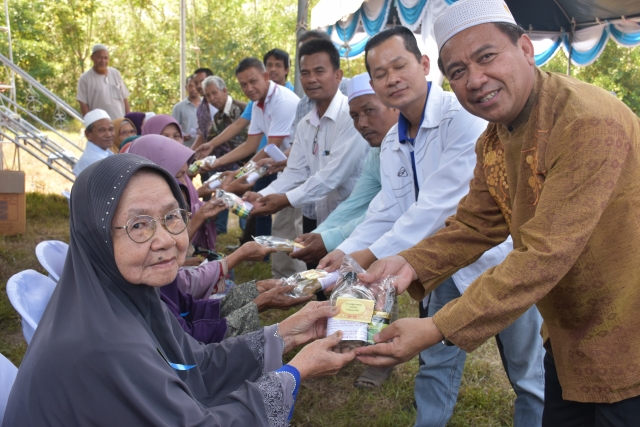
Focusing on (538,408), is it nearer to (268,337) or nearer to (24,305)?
(268,337)

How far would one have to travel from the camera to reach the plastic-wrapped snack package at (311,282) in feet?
9.57

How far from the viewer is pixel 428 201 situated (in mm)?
2957

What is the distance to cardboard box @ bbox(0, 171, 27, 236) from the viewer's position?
740 centimetres

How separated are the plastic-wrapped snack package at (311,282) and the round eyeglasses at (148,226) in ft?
3.40

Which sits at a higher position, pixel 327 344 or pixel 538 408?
pixel 327 344

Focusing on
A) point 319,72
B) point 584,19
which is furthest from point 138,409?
point 584,19

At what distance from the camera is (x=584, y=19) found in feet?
36.5

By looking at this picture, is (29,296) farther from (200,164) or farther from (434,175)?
(200,164)

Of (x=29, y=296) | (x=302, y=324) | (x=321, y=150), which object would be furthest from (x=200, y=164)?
(x=302, y=324)

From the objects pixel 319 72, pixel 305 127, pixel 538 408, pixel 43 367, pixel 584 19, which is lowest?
pixel 538 408

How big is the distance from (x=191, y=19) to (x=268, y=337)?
19846 millimetres

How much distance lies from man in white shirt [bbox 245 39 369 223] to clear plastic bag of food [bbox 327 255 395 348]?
1.98 meters

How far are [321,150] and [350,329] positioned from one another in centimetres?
272

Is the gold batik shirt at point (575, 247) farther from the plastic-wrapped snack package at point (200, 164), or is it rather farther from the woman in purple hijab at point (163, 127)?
the woman in purple hijab at point (163, 127)
